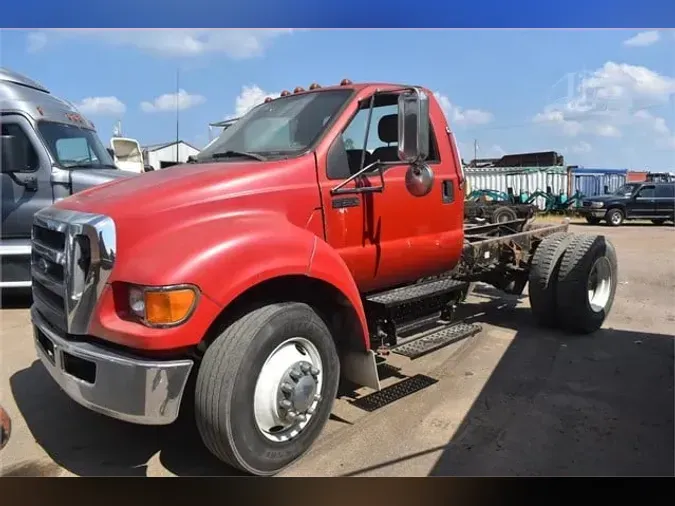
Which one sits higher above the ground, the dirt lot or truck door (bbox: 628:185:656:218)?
truck door (bbox: 628:185:656:218)

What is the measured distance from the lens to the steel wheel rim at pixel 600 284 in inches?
247

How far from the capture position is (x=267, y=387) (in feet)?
10.4

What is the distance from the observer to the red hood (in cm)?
313

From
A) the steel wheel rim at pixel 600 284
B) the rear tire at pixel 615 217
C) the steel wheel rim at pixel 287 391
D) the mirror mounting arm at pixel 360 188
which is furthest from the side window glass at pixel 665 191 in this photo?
the steel wheel rim at pixel 287 391

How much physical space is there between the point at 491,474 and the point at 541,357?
2.24 m

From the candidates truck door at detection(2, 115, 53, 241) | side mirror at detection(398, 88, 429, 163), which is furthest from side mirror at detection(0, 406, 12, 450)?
truck door at detection(2, 115, 53, 241)

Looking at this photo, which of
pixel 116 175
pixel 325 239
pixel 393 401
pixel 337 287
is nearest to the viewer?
pixel 337 287

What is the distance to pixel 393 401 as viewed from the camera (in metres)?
4.29

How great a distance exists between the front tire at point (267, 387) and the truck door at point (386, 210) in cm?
73

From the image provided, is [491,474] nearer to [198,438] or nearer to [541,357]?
[198,438]

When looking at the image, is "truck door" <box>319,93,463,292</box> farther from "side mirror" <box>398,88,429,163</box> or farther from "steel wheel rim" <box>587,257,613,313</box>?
"steel wheel rim" <box>587,257,613,313</box>

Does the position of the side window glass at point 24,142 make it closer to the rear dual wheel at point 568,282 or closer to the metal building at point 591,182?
the rear dual wheel at point 568,282

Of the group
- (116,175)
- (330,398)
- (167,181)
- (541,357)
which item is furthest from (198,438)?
(116,175)

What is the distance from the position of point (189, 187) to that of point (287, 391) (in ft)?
4.19
